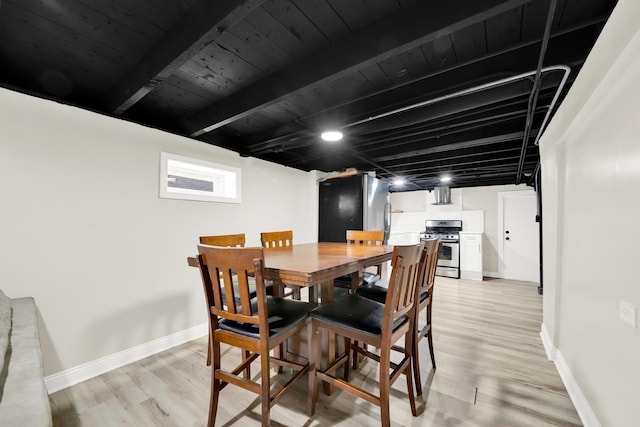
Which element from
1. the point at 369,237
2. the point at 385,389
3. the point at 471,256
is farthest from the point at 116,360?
the point at 471,256

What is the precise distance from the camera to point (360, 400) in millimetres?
1722

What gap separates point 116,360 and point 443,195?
646cm

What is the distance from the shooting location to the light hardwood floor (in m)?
1.56

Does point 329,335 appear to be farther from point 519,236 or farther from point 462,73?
point 519,236

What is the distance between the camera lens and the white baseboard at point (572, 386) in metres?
1.46

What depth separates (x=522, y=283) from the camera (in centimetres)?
529

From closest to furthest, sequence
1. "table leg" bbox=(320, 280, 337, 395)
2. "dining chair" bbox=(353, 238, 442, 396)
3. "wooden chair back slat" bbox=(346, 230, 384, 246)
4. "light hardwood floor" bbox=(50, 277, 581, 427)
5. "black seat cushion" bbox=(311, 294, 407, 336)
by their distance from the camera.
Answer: "black seat cushion" bbox=(311, 294, 407, 336)
"light hardwood floor" bbox=(50, 277, 581, 427)
"dining chair" bbox=(353, 238, 442, 396)
"table leg" bbox=(320, 280, 337, 395)
"wooden chair back slat" bbox=(346, 230, 384, 246)

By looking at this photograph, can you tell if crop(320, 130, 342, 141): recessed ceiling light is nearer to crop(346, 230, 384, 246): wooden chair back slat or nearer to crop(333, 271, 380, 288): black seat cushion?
crop(346, 230, 384, 246): wooden chair back slat

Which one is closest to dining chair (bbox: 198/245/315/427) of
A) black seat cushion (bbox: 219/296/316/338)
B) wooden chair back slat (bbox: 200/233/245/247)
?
black seat cushion (bbox: 219/296/316/338)

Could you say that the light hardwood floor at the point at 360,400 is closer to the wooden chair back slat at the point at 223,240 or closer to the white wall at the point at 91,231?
the white wall at the point at 91,231

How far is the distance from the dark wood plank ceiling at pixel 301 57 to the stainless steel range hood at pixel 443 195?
3558 millimetres

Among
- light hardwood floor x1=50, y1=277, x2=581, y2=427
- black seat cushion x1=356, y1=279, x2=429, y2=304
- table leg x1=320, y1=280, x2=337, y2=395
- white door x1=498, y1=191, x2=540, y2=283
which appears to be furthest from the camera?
white door x1=498, y1=191, x2=540, y2=283

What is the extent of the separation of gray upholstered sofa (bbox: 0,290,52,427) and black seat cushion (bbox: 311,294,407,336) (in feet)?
3.81

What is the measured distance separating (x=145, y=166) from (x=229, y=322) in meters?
1.81
